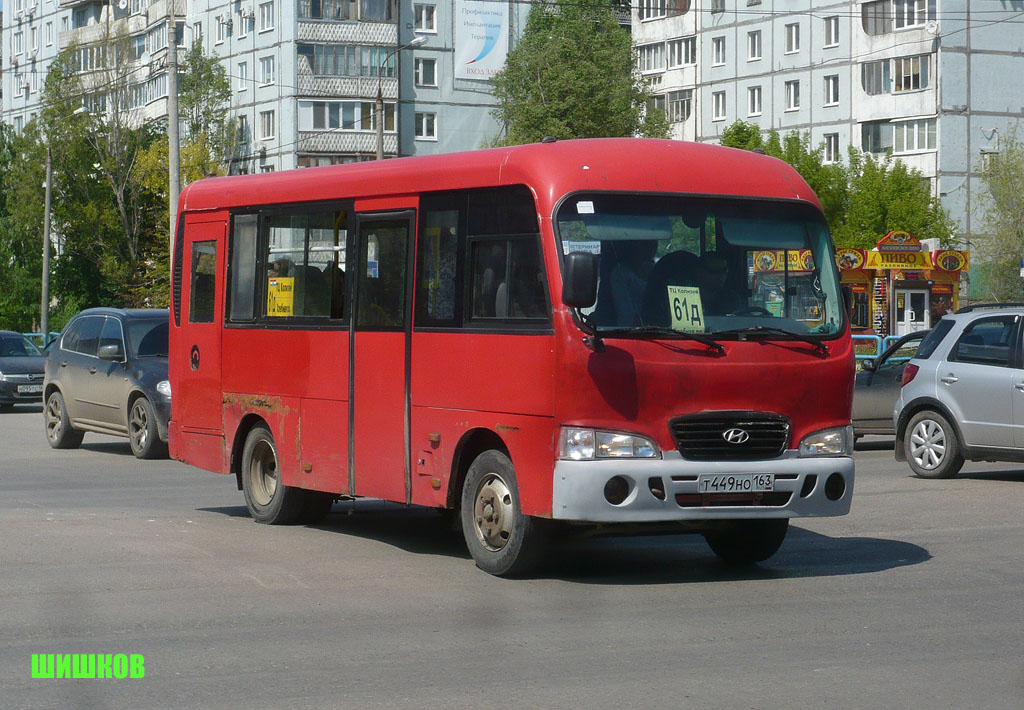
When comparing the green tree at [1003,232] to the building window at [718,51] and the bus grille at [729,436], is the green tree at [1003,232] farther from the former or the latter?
the bus grille at [729,436]

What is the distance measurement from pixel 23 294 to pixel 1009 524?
68.4 m

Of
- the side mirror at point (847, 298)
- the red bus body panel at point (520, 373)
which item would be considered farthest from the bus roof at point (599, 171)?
the side mirror at point (847, 298)

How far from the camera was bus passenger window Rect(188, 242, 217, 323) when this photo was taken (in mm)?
13945

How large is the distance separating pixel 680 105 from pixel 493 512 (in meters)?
80.8

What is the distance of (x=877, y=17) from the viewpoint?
76875 mm

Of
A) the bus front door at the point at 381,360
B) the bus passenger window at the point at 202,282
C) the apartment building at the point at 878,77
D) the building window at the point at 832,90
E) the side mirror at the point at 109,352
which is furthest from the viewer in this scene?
the building window at the point at 832,90

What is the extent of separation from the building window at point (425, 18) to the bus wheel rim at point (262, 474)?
258 feet

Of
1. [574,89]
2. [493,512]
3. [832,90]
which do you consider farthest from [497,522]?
[832,90]

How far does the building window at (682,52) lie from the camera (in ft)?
291

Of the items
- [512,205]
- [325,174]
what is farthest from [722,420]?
[325,174]

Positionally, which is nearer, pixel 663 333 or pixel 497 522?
pixel 663 333

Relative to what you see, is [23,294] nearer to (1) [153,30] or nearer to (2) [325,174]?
(1) [153,30]

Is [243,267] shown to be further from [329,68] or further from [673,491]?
[329,68]

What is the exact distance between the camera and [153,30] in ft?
310
